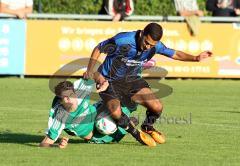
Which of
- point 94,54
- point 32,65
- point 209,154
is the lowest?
point 32,65

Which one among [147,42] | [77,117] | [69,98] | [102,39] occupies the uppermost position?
[147,42]

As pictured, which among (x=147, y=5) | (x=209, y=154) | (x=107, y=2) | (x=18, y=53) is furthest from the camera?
(x=147, y=5)

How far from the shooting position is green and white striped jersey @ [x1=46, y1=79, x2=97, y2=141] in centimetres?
1194

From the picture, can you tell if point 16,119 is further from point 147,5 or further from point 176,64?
point 147,5

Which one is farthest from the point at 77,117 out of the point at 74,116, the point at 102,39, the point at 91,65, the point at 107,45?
the point at 102,39

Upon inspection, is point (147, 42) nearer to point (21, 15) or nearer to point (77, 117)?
point (77, 117)

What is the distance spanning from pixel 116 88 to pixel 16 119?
287 cm

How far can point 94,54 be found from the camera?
12.4 meters

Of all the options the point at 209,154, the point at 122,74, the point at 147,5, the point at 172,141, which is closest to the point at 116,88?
the point at 122,74

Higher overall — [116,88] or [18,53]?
[116,88]

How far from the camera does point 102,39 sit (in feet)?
75.5

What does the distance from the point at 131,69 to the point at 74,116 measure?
1210 mm

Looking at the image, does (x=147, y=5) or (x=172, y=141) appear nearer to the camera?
(x=172, y=141)

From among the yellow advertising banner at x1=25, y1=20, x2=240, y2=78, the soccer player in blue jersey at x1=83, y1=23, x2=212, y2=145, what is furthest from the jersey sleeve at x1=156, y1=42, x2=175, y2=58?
the yellow advertising banner at x1=25, y1=20, x2=240, y2=78
